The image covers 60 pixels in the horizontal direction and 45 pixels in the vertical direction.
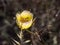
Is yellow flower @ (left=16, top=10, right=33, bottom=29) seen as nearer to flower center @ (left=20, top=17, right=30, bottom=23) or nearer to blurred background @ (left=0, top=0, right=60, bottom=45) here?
flower center @ (left=20, top=17, right=30, bottom=23)

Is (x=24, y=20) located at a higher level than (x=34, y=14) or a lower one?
higher

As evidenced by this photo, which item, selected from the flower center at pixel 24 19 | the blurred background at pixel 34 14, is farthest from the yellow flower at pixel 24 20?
the blurred background at pixel 34 14

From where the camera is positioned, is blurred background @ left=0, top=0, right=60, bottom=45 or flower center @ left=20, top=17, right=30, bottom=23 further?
blurred background @ left=0, top=0, right=60, bottom=45

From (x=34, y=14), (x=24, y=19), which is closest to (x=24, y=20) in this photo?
(x=24, y=19)

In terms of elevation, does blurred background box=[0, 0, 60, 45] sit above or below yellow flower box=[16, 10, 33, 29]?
below

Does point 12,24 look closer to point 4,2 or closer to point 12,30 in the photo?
point 12,30

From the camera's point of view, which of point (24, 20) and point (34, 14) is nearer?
point (24, 20)

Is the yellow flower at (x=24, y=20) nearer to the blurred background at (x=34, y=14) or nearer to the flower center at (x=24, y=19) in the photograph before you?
the flower center at (x=24, y=19)

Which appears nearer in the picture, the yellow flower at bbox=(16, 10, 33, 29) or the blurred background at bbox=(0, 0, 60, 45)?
the yellow flower at bbox=(16, 10, 33, 29)

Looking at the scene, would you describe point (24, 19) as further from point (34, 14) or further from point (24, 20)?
point (34, 14)

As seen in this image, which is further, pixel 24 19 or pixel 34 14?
pixel 34 14

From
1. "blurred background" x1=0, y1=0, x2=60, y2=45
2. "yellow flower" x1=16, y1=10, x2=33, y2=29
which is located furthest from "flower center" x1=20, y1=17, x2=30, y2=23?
"blurred background" x1=0, y1=0, x2=60, y2=45
